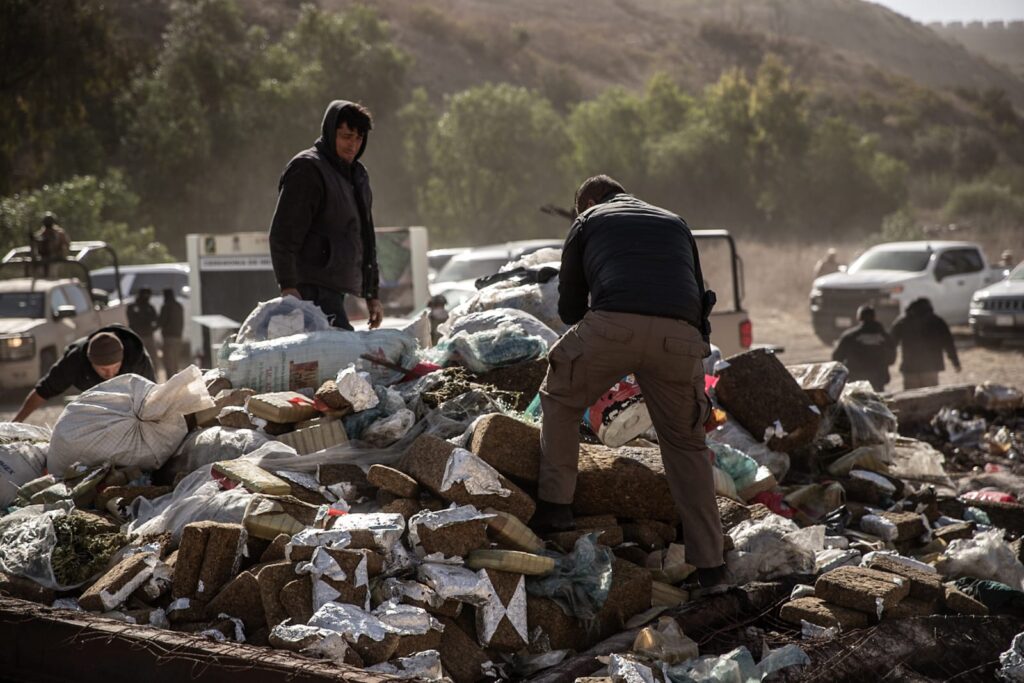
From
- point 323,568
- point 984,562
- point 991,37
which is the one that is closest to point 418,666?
point 323,568

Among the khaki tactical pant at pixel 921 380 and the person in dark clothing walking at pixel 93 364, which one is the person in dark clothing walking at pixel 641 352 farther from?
the khaki tactical pant at pixel 921 380

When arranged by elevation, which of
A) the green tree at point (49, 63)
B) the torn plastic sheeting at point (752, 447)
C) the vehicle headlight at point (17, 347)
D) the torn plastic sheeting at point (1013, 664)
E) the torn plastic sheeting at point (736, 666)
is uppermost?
the green tree at point (49, 63)

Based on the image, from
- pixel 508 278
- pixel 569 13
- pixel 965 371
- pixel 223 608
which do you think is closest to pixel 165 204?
pixel 965 371

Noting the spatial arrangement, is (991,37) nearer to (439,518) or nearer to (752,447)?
(752,447)

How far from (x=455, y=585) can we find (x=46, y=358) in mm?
10966

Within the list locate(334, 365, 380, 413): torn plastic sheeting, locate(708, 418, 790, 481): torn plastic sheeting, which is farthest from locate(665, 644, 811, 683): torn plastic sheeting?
locate(708, 418, 790, 481): torn plastic sheeting

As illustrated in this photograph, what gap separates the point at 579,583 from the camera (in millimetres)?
4227

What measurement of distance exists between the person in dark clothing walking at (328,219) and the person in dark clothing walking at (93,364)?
94cm

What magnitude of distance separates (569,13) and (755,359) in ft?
269

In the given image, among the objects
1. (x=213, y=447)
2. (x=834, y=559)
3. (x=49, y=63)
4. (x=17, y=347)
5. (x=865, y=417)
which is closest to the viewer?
(x=834, y=559)

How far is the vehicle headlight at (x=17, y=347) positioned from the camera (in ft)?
42.7

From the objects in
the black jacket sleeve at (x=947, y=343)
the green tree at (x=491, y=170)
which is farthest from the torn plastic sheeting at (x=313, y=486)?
the green tree at (x=491, y=170)

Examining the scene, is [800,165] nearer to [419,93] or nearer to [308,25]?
[419,93]

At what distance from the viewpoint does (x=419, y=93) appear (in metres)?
42.3
